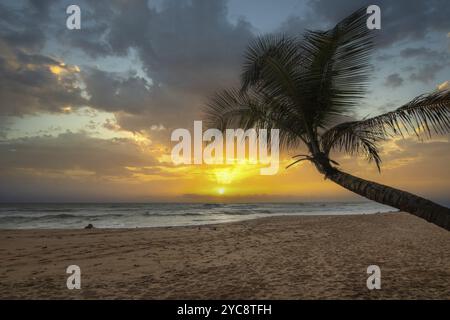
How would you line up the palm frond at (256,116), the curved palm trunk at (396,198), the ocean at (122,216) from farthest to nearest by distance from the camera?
the ocean at (122,216), the palm frond at (256,116), the curved palm trunk at (396,198)

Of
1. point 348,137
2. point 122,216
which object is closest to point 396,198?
point 348,137

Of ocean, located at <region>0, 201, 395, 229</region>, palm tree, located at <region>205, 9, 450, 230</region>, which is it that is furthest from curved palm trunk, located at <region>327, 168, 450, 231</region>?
ocean, located at <region>0, 201, 395, 229</region>

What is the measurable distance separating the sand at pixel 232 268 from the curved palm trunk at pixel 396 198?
7.29 feet

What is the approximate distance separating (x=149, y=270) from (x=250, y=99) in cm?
502

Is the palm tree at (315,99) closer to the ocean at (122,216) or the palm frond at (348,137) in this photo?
the palm frond at (348,137)

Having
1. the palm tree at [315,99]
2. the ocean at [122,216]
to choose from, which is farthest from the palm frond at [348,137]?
the ocean at [122,216]

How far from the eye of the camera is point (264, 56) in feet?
19.3

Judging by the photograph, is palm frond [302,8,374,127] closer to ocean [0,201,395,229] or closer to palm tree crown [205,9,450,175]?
palm tree crown [205,9,450,175]

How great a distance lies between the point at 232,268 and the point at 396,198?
5.04m

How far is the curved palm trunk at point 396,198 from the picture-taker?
12.3 ft

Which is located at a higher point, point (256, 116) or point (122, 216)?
point (256, 116)

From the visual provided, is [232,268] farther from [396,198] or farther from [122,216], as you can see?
[122,216]

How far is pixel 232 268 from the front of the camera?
8102mm
